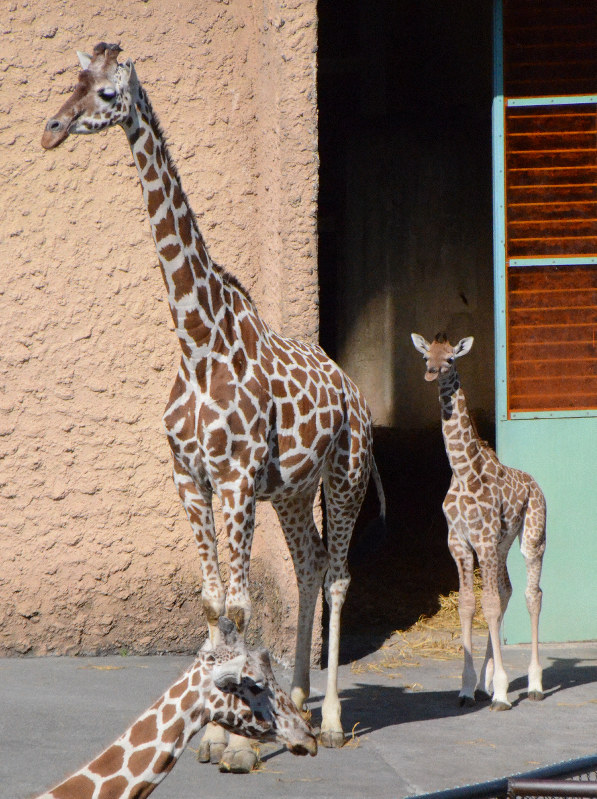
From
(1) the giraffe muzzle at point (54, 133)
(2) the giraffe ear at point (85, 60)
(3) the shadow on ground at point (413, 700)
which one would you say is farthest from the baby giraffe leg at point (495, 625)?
(2) the giraffe ear at point (85, 60)

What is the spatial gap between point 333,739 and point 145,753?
7.53ft

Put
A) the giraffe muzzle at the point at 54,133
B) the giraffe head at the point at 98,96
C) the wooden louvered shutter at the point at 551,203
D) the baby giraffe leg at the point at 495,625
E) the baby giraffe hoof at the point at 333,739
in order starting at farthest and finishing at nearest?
the wooden louvered shutter at the point at 551,203 < the baby giraffe leg at the point at 495,625 < the baby giraffe hoof at the point at 333,739 < the giraffe head at the point at 98,96 < the giraffe muzzle at the point at 54,133

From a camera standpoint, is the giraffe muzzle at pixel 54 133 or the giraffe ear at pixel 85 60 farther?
the giraffe ear at pixel 85 60

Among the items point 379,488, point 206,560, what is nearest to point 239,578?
point 206,560

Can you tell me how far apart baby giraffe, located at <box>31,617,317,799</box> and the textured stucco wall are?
3320 mm

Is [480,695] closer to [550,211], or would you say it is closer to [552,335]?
[552,335]

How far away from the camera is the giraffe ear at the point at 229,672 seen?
2.66 metres

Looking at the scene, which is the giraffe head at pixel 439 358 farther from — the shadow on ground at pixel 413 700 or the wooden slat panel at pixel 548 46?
the wooden slat panel at pixel 548 46

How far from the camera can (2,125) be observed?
6.17 metres

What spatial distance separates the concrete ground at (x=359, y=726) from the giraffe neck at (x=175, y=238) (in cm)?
177

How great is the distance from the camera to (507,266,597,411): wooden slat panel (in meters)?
6.74

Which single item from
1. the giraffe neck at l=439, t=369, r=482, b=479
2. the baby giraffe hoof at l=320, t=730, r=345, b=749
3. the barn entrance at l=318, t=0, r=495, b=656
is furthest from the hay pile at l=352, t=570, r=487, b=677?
the barn entrance at l=318, t=0, r=495, b=656

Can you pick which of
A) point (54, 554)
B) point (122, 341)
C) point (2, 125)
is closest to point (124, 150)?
point (2, 125)

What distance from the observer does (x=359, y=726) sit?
5141 mm
